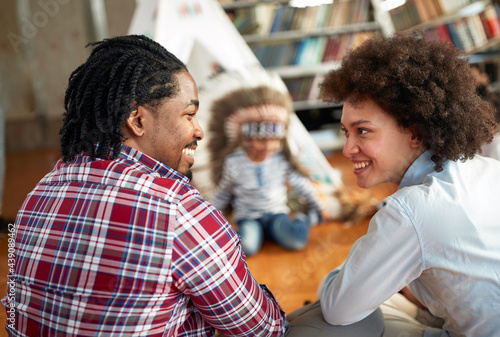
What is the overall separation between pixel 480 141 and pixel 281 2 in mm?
3179

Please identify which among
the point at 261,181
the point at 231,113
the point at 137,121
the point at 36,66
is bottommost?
the point at 261,181

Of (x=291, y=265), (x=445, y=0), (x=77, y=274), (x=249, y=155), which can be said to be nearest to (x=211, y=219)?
(x=77, y=274)

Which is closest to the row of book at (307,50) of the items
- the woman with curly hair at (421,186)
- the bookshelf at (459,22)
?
the bookshelf at (459,22)

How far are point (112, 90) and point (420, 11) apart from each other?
3507 mm

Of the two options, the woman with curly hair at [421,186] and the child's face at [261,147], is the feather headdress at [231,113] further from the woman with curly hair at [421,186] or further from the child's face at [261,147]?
the woman with curly hair at [421,186]

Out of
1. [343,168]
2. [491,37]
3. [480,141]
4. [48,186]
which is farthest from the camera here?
[343,168]

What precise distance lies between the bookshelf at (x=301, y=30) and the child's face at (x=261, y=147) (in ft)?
6.04

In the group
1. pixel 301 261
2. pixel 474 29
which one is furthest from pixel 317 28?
pixel 301 261

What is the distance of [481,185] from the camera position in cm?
85

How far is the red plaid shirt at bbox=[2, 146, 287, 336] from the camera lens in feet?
2.24

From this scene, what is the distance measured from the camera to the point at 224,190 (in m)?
2.31

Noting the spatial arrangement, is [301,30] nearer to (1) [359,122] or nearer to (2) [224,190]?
(2) [224,190]

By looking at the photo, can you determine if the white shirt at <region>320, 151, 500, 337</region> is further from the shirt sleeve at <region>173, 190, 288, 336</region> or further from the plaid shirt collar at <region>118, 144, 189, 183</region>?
the plaid shirt collar at <region>118, 144, 189, 183</region>

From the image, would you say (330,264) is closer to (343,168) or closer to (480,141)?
(480,141)
